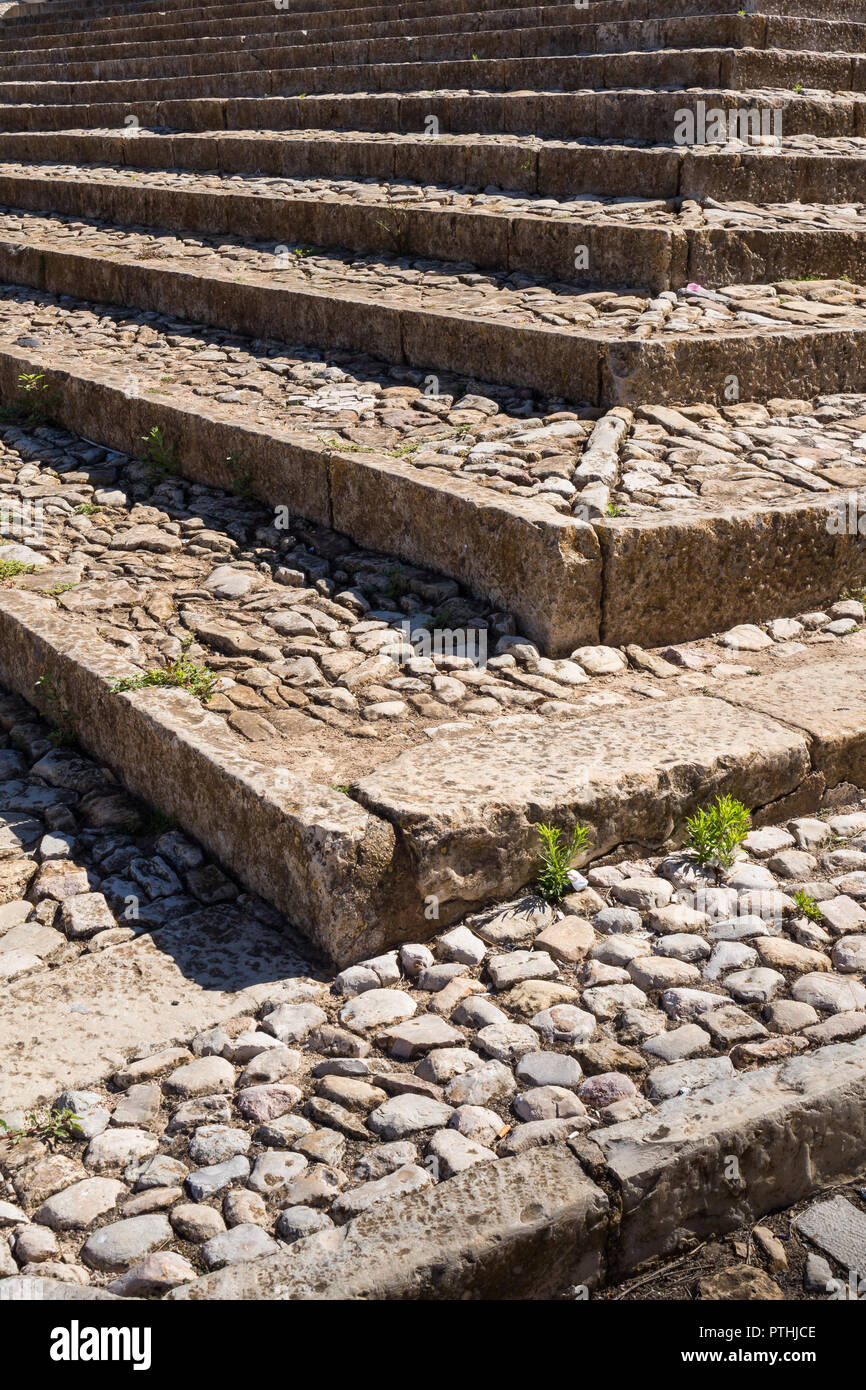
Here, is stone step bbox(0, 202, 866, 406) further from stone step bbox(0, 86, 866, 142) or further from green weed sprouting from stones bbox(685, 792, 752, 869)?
green weed sprouting from stones bbox(685, 792, 752, 869)

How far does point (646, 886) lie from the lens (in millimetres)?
3137

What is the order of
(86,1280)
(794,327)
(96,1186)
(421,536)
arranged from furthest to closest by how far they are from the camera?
(794,327) < (421,536) < (96,1186) < (86,1280)

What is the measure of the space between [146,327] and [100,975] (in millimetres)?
4903

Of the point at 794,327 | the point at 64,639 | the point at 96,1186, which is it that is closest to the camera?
the point at 96,1186

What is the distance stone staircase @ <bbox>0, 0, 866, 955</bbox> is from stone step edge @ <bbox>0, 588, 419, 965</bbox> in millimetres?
30

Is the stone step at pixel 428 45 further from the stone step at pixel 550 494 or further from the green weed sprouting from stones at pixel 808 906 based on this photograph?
the green weed sprouting from stones at pixel 808 906

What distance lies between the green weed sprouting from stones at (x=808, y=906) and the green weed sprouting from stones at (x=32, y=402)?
15.3 feet

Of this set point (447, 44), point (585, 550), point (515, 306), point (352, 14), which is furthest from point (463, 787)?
point (352, 14)

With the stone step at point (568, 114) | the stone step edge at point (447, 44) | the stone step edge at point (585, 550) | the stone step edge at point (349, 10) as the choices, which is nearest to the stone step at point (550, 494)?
the stone step edge at point (585, 550)

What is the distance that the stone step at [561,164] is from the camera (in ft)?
21.5

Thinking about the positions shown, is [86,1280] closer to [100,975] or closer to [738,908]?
[100,975]

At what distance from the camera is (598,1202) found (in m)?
2.21

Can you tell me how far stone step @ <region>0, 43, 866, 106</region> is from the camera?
7.54 meters

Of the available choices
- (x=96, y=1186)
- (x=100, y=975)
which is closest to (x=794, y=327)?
(x=100, y=975)
